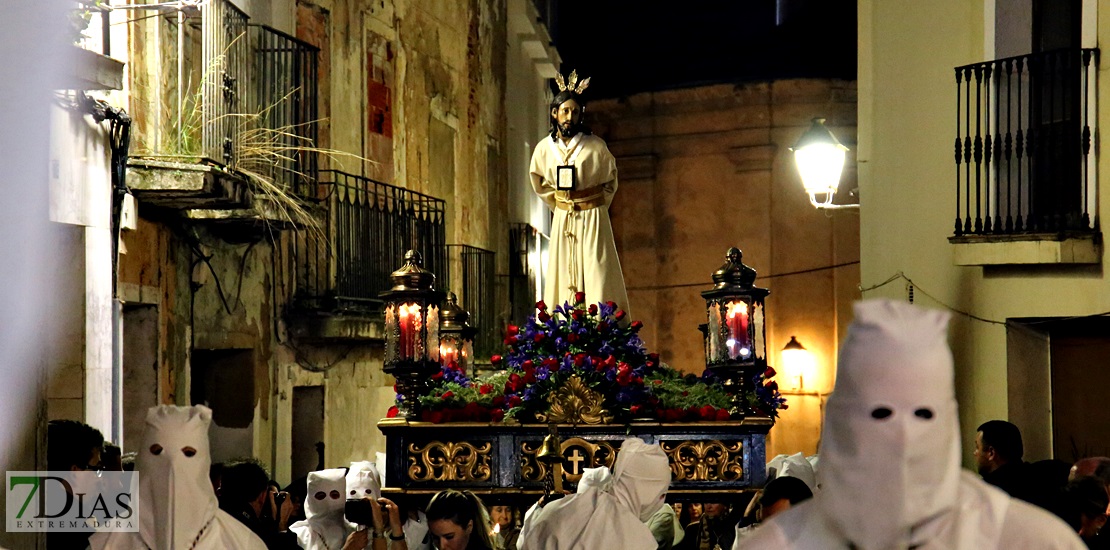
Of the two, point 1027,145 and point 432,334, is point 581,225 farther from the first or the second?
point 1027,145

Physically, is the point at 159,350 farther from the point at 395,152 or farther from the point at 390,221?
the point at 395,152

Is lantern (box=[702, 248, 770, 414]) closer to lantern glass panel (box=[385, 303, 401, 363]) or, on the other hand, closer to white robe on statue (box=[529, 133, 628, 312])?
white robe on statue (box=[529, 133, 628, 312])

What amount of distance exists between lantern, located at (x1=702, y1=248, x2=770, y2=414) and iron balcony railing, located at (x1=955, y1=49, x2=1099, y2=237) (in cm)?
262

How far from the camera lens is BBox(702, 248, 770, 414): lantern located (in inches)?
368

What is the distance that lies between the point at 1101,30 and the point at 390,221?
296 inches

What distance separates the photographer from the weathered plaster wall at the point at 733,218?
23.3 metres

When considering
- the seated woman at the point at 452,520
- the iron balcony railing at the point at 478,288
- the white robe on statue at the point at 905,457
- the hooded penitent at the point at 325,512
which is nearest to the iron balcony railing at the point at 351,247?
the iron balcony railing at the point at 478,288

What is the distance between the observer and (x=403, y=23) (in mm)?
17438

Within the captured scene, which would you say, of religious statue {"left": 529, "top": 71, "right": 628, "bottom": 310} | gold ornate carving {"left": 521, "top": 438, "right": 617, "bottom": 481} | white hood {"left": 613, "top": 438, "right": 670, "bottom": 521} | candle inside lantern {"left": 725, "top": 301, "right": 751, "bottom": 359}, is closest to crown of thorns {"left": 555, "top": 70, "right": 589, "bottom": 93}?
religious statue {"left": 529, "top": 71, "right": 628, "bottom": 310}

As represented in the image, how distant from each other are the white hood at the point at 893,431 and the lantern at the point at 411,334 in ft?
20.2

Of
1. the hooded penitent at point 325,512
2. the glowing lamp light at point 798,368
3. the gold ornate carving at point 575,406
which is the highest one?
the gold ornate carving at point 575,406

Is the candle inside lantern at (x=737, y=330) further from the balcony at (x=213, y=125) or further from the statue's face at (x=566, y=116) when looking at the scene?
the balcony at (x=213, y=125)

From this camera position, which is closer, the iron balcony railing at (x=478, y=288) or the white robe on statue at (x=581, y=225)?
the white robe on statue at (x=581, y=225)

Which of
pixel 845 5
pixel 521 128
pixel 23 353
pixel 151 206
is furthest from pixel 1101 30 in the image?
pixel 845 5
